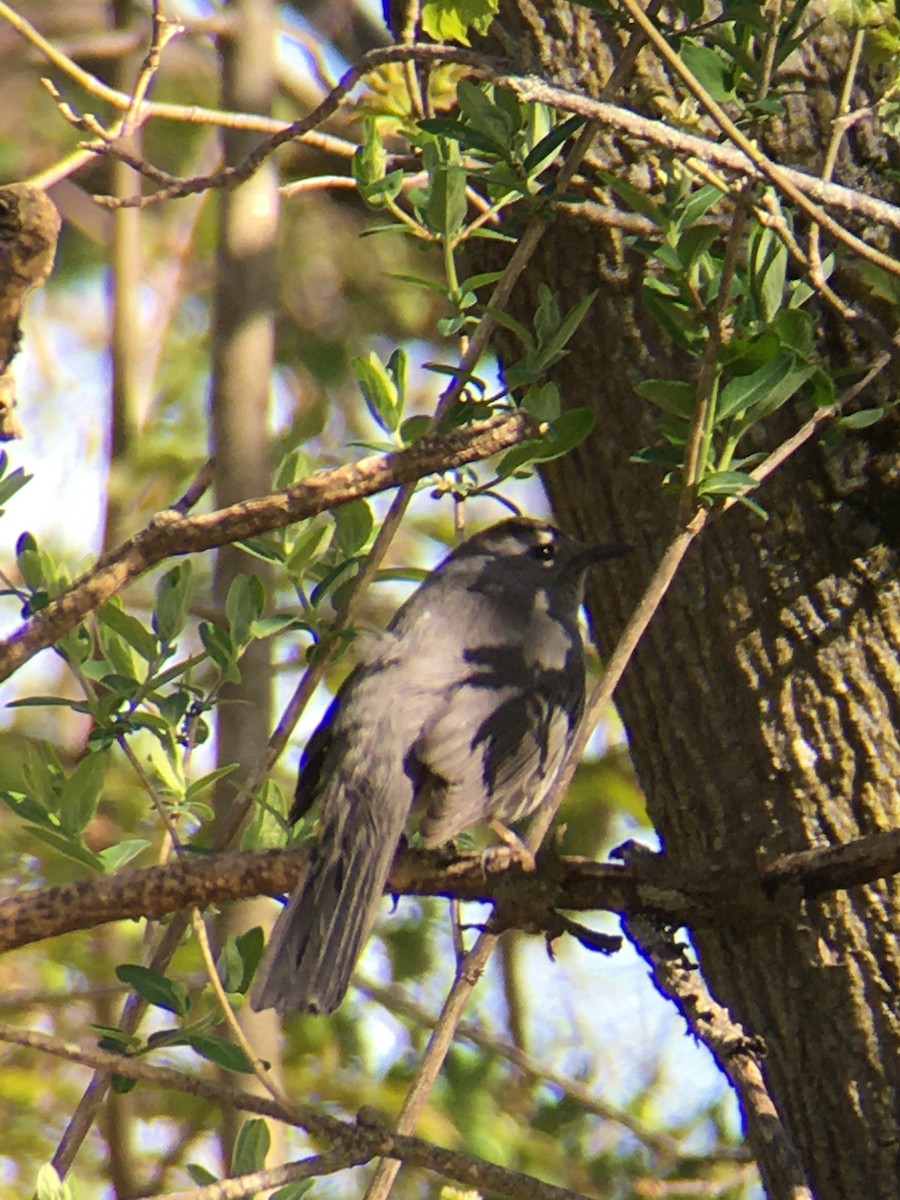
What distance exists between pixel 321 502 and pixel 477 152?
2.68 feet

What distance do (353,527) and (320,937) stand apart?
814 mm

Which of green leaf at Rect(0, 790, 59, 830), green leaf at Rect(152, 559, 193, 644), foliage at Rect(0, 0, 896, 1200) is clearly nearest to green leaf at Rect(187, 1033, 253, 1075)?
foliage at Rect(0, 0, 896, 1200)

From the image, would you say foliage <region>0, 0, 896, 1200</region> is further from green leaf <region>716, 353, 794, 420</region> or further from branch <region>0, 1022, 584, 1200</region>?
branch <region>0, 1022, 584, 1200</region>

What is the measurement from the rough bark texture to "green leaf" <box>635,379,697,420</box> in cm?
67

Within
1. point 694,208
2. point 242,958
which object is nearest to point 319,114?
point 694,208

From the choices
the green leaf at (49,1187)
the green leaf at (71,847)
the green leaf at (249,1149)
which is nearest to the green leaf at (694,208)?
the green leaf at (71,847)

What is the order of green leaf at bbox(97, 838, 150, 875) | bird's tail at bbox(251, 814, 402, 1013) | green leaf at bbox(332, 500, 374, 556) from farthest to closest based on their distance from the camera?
green leaf at bbox(332, 500, 374, 556) < bird's tail at bbox(251, 814, 402, 1013) < green leaf at bbox(97, 838, 150, 875)

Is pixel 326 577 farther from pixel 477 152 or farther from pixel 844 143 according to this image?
pixel 844 143

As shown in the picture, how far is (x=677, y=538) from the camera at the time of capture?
2.52 m

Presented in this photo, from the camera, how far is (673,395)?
242 cm

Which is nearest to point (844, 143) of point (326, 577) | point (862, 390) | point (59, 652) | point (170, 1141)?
point (862, 390)

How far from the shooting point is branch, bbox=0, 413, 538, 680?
2447 mm

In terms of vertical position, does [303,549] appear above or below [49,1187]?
above

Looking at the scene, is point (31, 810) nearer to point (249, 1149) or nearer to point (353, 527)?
point (249, 1149)
